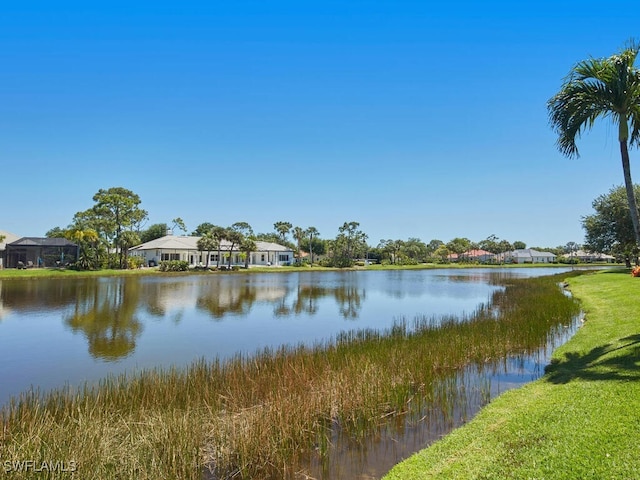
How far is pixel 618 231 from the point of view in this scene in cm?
3597

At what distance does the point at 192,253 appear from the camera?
63.7 m

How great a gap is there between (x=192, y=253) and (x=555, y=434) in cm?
6353

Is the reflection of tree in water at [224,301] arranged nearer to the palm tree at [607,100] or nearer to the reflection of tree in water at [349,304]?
the reflection of tree in water at [349,304]

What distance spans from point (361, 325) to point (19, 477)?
13578 mm

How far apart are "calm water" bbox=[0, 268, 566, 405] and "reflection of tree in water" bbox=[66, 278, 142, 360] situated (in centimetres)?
4

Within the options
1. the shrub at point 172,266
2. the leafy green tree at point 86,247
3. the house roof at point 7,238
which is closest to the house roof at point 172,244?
the shrub at point 172,266

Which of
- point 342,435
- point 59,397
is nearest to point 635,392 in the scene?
point 342,435

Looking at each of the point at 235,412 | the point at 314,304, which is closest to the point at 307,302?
the point at 314,304

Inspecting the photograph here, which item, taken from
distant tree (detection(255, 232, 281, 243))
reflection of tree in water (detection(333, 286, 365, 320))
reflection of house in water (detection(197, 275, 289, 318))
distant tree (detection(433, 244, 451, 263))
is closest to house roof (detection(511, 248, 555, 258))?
distant tree (detection(433, 244, 451, 263))

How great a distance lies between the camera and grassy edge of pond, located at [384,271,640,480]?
4059mm

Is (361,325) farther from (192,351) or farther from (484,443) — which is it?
(484,443)

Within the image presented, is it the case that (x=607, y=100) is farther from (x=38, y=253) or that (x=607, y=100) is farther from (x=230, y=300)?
(x=38, y=253)

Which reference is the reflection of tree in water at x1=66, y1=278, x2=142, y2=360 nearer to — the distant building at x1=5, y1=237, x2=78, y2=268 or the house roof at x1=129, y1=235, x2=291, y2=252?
the distant building at x1=5, y1=237, x2=78, y2=268

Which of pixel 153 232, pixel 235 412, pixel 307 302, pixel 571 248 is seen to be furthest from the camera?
pixel 571 248
